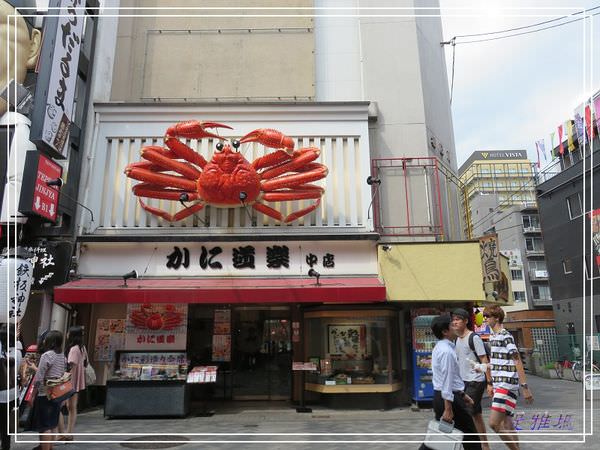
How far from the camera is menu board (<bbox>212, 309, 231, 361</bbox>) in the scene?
11023mm

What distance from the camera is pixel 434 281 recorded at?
9539 millimetres

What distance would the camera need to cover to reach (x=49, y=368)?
17.7ft

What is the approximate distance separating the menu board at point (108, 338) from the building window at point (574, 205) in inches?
1054

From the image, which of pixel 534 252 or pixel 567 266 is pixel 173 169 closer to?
pixel 567 266

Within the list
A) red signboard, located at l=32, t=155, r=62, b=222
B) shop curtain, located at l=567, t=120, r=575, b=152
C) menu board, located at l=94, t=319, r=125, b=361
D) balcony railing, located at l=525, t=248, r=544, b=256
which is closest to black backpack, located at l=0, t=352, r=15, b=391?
red signboard, located at l=32, t=155, r=62, b=222

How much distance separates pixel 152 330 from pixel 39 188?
150 inches

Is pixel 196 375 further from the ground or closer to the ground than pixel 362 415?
further from the ground

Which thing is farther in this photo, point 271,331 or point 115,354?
point 271,331

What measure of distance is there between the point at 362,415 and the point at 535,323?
3201cm

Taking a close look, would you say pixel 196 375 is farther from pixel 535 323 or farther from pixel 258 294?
pixel 535 323

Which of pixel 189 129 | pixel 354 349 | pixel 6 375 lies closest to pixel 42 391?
pixel 6 375

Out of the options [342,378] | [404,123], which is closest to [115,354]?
[342,378]

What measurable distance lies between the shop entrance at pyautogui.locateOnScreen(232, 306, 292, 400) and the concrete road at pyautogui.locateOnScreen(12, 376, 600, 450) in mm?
606

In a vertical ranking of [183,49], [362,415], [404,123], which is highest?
[183,49]
